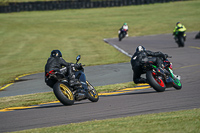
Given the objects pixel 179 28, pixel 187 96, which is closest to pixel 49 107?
pixel 187 96

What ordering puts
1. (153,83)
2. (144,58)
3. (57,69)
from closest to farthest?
(57,69)
(153,83)
(144,58)

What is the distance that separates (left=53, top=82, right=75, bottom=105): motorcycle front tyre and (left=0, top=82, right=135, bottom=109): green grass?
5.89 ft

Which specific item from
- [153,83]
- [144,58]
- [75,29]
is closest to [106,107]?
[153,83]

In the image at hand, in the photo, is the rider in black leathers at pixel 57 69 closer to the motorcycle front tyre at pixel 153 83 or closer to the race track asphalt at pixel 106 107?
the race track asphalt at pixel 106 107

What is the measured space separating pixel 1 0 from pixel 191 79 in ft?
187

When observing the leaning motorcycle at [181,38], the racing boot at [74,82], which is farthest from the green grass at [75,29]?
the racing boot at [74,82]

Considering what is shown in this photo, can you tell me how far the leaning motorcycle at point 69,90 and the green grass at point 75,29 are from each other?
937cm

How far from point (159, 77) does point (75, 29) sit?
136 ft

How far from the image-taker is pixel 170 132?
5.98 m

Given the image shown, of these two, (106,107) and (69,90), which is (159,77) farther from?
(69,90)

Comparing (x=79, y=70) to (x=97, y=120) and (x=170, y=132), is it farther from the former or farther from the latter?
(x=170, y=132)

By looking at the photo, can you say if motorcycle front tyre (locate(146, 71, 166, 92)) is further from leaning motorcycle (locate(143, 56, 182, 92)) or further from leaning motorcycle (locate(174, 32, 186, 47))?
leaning motorcycle (locate(174, 32, 186, 47))

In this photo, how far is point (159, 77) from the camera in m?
11.1

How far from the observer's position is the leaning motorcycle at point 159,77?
1095 centimetres
